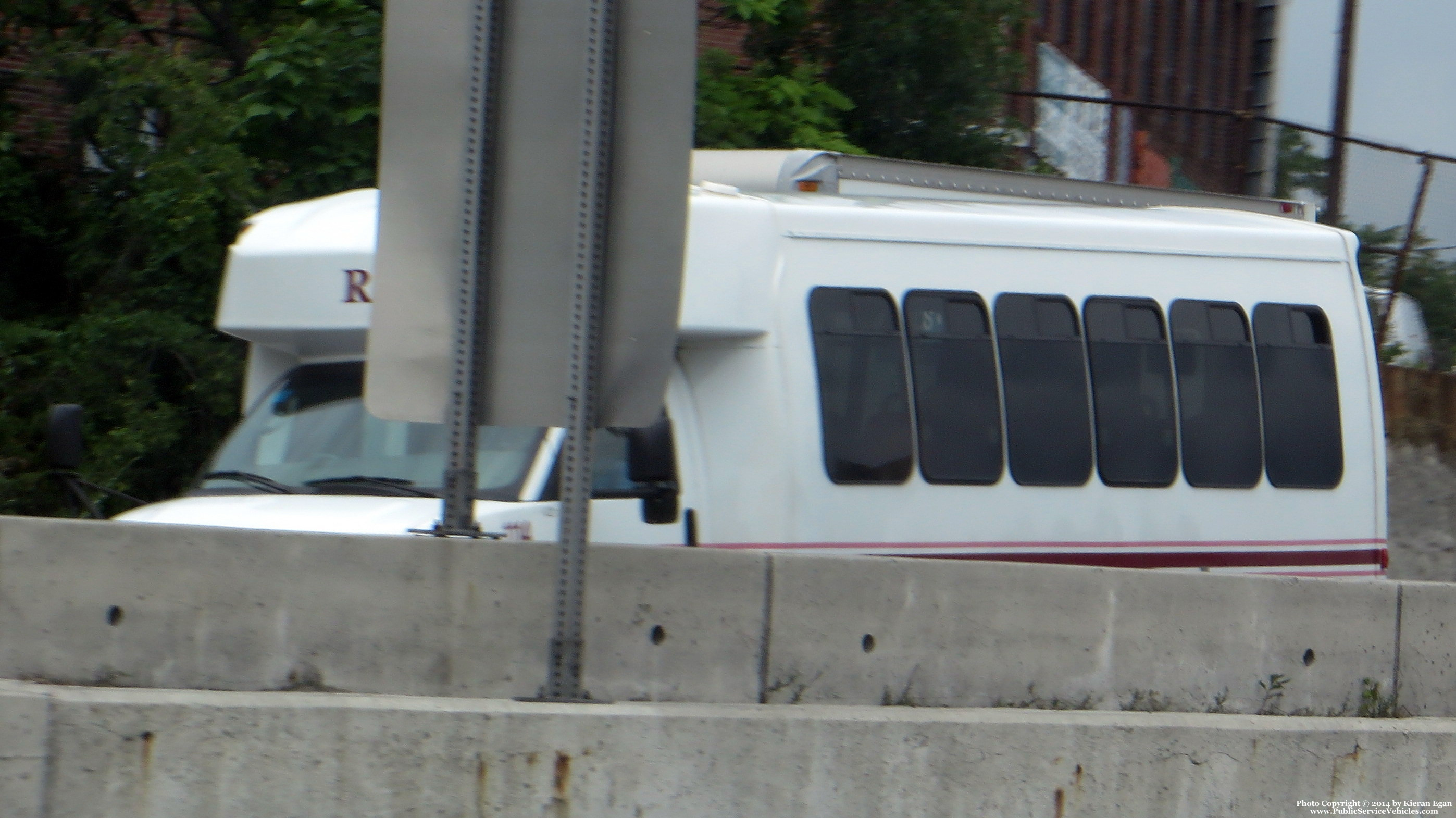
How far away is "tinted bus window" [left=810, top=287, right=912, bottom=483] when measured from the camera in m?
8.44

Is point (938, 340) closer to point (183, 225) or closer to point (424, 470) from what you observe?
point (424, 470)

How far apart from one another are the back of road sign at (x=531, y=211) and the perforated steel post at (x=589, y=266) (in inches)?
1.1

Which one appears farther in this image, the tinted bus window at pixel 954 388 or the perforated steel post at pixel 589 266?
the tinted bus window at pixel 954 388

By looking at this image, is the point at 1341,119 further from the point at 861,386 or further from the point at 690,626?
the point at 690,626

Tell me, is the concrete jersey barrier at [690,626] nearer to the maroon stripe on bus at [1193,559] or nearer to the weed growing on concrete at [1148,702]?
the weed growing on concrete at [1148,702]

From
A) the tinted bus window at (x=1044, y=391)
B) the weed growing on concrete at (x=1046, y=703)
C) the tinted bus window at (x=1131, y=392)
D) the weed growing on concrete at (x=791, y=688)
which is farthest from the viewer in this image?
the tinted bus window at (x=1131, y=392)

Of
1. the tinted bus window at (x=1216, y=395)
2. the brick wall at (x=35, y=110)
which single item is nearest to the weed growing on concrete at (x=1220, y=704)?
the tinted bus window at (x=1216, y=395)

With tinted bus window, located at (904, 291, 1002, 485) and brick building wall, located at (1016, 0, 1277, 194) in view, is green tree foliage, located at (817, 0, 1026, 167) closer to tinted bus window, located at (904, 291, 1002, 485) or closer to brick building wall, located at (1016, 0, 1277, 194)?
tinted bus window, located at (904, 291, 1002, 485)

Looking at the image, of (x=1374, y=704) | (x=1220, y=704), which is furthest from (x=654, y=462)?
(x=1374, y=704)

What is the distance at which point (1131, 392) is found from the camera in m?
9.60

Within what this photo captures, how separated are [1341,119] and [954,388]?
8.99 meters

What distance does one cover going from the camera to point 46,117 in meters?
15.8

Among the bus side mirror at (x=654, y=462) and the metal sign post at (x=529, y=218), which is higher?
the metal sign post at (x=529, y=218)

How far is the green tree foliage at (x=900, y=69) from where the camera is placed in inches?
660
